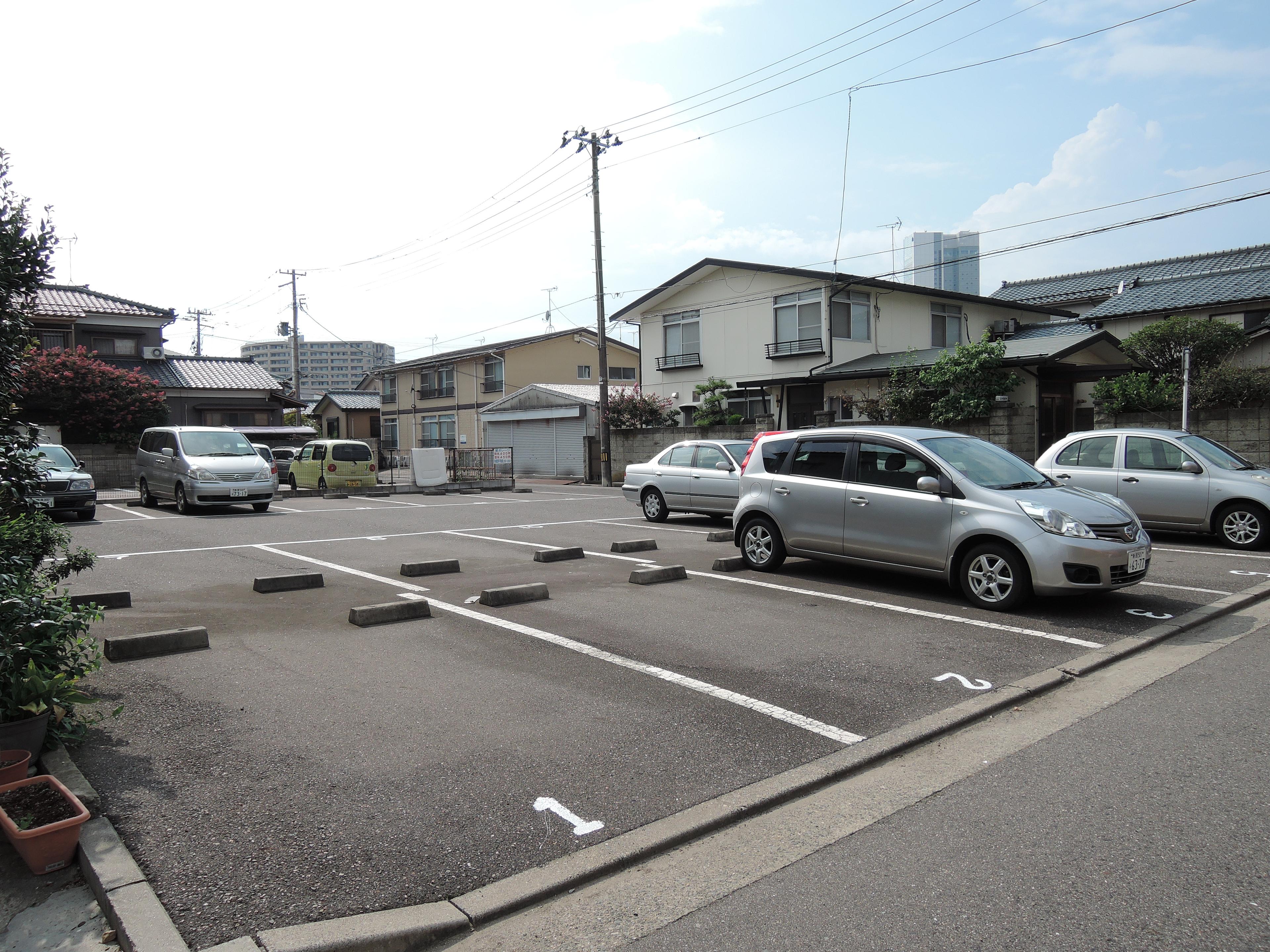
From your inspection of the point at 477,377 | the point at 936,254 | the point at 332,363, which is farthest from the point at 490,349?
the point at 332,363

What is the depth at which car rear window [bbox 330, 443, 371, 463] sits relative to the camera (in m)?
23.9

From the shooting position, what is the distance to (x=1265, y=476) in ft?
35.2

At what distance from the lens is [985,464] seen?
7.96 meters

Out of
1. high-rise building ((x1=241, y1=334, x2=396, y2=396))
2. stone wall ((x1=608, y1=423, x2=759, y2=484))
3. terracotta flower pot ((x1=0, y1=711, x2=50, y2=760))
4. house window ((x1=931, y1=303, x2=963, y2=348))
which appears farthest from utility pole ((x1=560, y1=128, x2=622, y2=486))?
high-rise building ((x1=241, y1=334, x2=396, y2=396))

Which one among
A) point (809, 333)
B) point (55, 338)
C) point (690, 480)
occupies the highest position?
point (55, 338)

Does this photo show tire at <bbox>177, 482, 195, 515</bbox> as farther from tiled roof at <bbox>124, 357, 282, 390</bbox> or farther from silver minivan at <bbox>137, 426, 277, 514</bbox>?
tiled roof at <bbox>124, 357, 282, 390</bbox>

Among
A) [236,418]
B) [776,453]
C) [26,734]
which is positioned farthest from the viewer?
[236,418]

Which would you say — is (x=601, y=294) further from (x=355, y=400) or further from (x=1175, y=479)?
(x=355, y=400)

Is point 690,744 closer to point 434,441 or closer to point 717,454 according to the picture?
point 717,454

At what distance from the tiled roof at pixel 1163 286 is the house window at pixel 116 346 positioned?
3489cm

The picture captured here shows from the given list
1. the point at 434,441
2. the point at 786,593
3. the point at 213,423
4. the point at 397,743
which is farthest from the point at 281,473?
the point at 397,743

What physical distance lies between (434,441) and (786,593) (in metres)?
41.7

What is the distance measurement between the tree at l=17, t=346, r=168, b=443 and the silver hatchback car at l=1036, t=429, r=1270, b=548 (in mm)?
28284

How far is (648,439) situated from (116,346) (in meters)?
23.4
